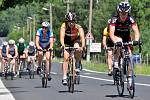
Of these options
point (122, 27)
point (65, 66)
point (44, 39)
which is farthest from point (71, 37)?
point (44, 39)

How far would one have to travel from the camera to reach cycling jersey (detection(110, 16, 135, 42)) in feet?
41.1

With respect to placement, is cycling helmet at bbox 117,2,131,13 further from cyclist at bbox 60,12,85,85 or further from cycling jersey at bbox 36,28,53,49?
cycling jersey at bbox 36,28,53,49

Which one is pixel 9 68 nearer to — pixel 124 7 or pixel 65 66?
pixel 65 66

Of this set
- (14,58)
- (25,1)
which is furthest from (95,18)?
(14,58)

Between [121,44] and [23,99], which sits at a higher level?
[121,44]

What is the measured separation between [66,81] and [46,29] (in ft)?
9.44

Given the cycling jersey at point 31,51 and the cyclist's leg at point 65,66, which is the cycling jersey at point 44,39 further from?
the cycling jersey at point 31,51

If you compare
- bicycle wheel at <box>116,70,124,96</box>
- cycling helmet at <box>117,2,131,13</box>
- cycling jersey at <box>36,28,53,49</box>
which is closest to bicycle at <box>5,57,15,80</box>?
cycling jersey at <box>36,28,53,49</box>

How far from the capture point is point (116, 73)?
12.9 meters

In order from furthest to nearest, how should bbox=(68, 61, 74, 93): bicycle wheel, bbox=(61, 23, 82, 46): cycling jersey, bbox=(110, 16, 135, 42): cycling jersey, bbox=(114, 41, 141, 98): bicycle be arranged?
bbox=(61, 23, 82, 46): cycling jersey < bbox=(68, 61, 74, 93): bicycle wheel < bbox=(110, 16, 135, 42): cycling jersey < bbox=(114, 41, 141, 98): bicycle

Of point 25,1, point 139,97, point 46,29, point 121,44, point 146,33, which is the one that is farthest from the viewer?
point 146,33

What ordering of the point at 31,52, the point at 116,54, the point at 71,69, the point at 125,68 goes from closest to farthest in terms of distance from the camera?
the point at 125,68 → the point at 116,54 → the point at 71,69 → the point at 31,52

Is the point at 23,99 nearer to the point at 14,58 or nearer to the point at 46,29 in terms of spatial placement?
the point at 46,29

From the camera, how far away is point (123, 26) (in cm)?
1260
